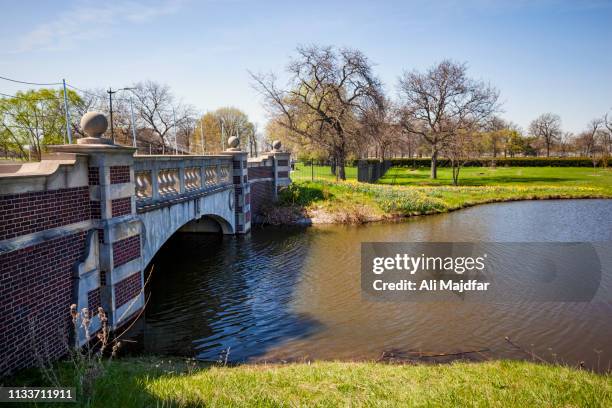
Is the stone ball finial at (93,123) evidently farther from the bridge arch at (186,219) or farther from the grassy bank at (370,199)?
the grassy bank at (370,199)

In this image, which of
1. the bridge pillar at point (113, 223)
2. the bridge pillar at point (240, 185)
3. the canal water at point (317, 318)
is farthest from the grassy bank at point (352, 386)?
the bridge pillar at point (240, 185)

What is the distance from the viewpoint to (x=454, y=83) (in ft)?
135

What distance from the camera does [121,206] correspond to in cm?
898

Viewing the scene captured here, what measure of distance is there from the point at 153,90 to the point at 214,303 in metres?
45.1

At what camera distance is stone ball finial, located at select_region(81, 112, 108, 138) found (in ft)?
27.3

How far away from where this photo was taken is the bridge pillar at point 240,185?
1944 cm

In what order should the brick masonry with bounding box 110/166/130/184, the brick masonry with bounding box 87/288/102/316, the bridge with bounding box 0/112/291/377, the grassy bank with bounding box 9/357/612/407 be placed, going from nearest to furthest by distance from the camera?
the grassy bank with bounding box 9/357/612/407 < the bridge with bounding box 0/112/291/377 < the brick masonry with bounding box 87/288/102/316 < the brick masonry with bounding box 110/166/130/184

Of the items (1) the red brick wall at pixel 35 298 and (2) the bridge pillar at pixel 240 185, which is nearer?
(1) the red brick wall at pixel 35 298

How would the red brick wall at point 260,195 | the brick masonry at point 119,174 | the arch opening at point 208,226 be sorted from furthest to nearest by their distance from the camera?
1. the red brick wall at point 260,195
2. the arch opening at point 208,226
3. the brick masonry at point 119,174

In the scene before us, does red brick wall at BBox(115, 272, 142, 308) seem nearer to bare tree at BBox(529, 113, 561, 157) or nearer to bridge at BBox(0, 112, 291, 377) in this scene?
bridge at BBox(0, 112, 291, 377)

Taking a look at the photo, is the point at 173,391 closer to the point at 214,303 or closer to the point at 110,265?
the point at 110,265

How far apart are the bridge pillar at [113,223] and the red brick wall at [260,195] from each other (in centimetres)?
1332

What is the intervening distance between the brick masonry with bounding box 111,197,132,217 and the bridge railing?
88 cm

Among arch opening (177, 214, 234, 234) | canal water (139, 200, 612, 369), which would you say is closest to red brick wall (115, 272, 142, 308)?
canal water (139, 200, 612, 369)
